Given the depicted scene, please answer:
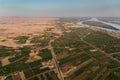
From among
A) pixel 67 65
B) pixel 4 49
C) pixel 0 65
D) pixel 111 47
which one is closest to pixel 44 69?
pixel 67 65

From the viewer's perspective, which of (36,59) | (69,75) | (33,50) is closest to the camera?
(69,75)

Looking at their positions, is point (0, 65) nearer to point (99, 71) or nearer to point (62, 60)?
point (62, 60)

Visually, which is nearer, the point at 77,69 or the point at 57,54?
the point at 77,69

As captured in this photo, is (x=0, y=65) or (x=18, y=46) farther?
(x=18, y=46)

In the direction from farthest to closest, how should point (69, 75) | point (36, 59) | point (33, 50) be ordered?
point (33, 50) < point (36, 59) < point (69, 75)

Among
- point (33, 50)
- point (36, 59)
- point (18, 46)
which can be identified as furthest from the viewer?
point (18, 46)

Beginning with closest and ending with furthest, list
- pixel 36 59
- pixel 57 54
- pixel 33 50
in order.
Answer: pixel 36 59
pixel 57 54
pixel 33 50

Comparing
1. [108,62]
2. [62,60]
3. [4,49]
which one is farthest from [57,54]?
[4,49]

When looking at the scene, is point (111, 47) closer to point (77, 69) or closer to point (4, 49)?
point (77, 69)

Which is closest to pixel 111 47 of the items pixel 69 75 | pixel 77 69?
pixel 77 69
